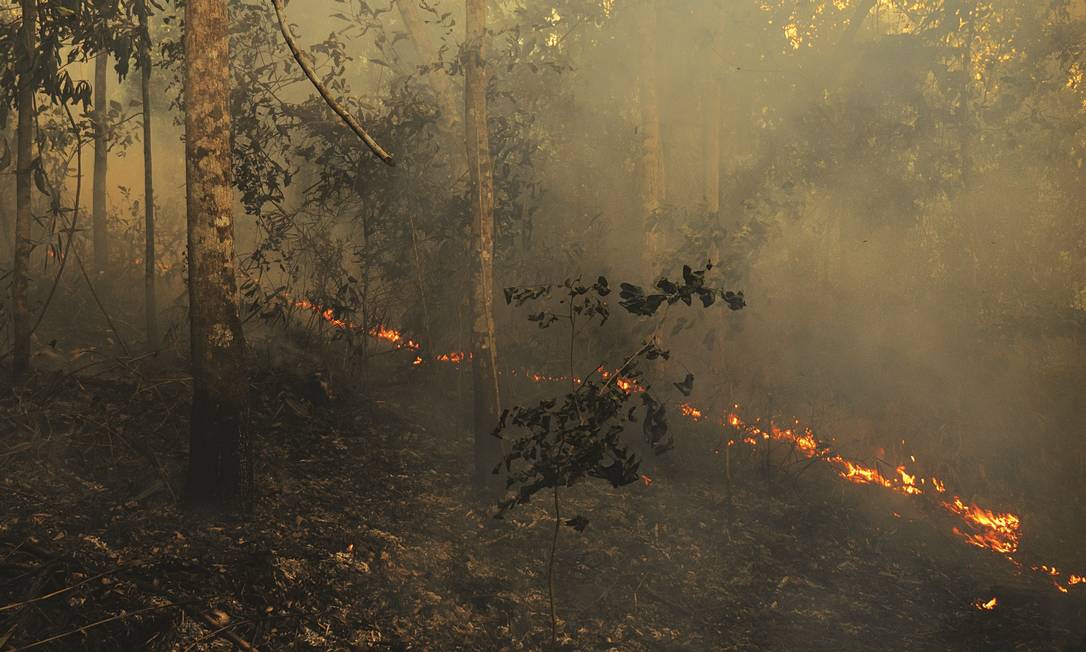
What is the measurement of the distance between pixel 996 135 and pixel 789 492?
10.0 meters

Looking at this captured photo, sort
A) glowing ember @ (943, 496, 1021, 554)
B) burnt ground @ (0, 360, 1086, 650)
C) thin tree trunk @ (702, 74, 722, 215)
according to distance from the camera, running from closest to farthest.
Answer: burnt ground @ (0, 360, 1086, 650) < glowing ember @ (943, 496, 1021, 554) < thin tree trunk @ (702, 74, 722, 215)

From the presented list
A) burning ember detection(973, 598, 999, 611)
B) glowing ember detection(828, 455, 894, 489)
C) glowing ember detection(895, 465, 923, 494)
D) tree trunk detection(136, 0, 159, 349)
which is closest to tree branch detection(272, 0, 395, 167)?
tree trunk detection(136, 0, 159, 349)

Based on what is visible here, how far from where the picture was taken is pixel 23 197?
751 centimetres

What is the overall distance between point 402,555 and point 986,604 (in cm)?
492

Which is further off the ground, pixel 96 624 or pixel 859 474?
pixel 96 624

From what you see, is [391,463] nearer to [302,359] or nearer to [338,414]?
[338,414]

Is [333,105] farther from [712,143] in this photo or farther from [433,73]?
[712,143]

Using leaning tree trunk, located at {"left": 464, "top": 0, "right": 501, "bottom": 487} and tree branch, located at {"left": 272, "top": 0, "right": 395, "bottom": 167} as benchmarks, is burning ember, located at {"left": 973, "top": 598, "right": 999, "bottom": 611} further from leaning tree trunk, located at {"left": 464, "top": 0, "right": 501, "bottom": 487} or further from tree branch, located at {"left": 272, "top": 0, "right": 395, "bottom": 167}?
tree branch, located at {"left": 272, "top": 0, "right": 395, "bottom": 167}

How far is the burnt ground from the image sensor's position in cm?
493

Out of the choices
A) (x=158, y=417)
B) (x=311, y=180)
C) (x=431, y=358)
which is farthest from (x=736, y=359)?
(x=158, y=417)

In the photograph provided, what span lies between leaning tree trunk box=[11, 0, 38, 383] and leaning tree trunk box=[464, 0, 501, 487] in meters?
3.73

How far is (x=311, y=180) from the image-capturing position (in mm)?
13836

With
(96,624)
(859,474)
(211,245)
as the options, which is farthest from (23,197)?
(859,474)

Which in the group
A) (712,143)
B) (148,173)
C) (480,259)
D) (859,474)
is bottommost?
(859,474)
